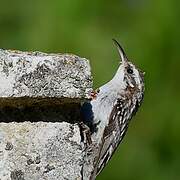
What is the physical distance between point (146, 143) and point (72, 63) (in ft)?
20.7

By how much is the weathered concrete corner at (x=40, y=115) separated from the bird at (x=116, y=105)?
1.72 meters

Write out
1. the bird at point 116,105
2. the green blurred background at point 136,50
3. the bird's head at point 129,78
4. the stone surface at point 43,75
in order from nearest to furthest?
the stone surface at point 43,75 < the bird at point 116,105 < the bird's head at point 129,78 < the green blurred background at point 136,50

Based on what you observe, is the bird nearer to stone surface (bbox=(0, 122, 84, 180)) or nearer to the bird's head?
the bird's head

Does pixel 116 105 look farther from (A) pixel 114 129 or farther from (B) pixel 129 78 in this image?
(B) pixel 129 78

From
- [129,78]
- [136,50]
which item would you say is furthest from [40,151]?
[136,50]

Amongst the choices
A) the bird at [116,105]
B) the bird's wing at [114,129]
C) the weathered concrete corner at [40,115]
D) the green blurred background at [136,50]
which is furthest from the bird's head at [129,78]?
the weathered concrete corner at [40,115]

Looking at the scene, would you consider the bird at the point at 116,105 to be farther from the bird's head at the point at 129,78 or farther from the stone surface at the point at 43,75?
the stone surface at the point at 43,75

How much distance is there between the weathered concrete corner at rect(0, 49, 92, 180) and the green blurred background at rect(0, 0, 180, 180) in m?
5.49

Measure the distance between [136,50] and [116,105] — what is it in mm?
3647

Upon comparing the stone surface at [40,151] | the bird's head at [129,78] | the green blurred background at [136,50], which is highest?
the stone surface at [40,151]

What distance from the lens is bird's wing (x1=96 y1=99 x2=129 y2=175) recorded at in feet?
15.8

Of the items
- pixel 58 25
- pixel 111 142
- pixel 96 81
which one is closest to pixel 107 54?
pixel 96 81

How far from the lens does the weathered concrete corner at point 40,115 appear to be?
255 cm

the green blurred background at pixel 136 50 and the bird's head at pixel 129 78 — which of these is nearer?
the bird's head at pixel 129 78
